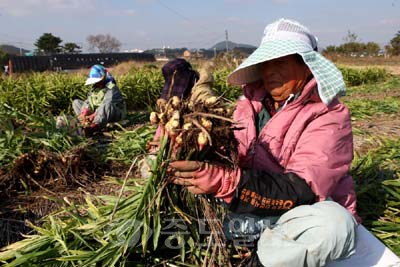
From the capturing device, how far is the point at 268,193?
138 centimetres

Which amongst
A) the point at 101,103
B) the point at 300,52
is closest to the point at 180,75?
the point at 101,103

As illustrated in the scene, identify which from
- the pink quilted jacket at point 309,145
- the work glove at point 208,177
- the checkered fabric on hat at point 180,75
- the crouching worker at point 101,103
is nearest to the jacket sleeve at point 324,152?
the pink quilted jacket at point 309,145

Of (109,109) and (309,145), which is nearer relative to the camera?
(309,145)

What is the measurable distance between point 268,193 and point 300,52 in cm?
49

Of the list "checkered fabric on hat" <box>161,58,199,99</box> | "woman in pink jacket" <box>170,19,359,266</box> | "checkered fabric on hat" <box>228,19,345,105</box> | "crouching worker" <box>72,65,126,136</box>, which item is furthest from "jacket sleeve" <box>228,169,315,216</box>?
"crouching worker" <box>72,65,126,136</box>

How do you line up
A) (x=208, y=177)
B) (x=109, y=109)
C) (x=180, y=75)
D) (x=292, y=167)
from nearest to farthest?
(x=208, y=177), (x=292, y=167), (x=180, y=75), (x=109, y=109)

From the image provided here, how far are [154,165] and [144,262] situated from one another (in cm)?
47

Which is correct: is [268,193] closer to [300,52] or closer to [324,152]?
[324,152]

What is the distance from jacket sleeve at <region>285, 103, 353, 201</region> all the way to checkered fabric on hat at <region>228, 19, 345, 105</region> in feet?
0.27

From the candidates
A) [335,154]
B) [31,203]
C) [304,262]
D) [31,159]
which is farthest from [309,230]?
[31,159]

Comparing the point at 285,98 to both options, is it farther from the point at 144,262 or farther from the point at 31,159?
the point at 31,159

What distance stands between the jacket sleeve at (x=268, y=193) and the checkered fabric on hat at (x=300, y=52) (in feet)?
1.00

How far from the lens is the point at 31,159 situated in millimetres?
2984

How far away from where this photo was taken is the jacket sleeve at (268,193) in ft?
4.49
